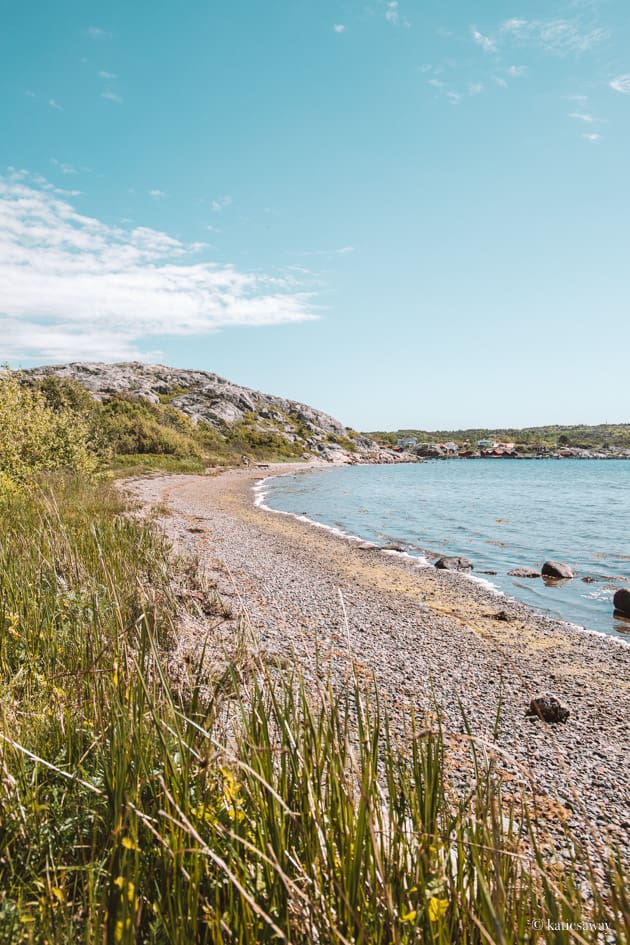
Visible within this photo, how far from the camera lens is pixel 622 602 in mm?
12047

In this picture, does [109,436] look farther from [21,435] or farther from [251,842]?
[251,842]

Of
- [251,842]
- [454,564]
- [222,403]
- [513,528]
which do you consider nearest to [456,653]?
[251,842]

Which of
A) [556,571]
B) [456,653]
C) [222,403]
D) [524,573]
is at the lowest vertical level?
[524,573]

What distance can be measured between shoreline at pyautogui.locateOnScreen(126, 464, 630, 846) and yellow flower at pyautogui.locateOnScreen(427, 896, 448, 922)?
0.53 m

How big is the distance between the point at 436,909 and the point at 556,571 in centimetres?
1510

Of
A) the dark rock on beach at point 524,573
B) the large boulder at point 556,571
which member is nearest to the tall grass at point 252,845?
the dark rock on beach at point 524,573

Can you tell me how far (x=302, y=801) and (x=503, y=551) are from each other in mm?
18772

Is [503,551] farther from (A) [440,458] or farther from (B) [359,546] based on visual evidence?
(A) [440,458]

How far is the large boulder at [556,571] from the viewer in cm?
1530

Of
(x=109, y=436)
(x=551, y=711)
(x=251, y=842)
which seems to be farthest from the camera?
(x=109, y=436)

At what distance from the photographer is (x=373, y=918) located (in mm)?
2035

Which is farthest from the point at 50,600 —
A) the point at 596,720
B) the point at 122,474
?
the point at 122,474

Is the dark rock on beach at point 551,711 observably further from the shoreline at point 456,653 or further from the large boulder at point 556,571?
the large boulder at point 556,571

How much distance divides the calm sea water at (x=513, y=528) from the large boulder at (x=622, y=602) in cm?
21
